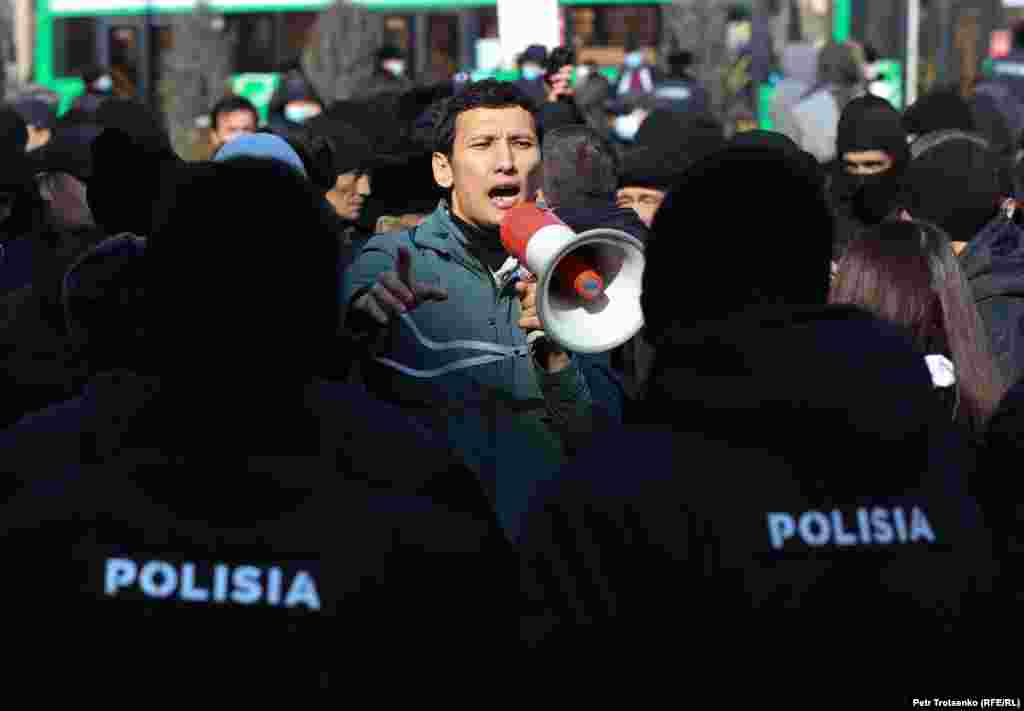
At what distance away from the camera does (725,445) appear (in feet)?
9.96

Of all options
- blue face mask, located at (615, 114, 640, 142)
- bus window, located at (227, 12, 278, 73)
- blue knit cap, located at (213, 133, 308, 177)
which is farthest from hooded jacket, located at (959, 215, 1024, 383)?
bus window, located at (227, 12, 278, 73)

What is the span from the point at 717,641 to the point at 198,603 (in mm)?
783

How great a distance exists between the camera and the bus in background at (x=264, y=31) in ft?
99.7

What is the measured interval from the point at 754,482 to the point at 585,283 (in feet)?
3.81

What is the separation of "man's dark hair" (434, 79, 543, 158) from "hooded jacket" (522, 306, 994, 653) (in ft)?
8.13

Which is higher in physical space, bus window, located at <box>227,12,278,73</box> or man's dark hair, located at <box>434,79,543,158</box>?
man's dark hair, located at <box>434,79,543,158</box>

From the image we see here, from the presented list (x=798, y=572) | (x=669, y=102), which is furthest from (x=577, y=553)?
(x=669, y=102)

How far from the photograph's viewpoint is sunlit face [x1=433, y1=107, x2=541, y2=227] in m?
5.28

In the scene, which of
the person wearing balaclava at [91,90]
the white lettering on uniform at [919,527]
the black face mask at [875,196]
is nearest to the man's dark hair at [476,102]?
the white lettering on uniform at [919,527]

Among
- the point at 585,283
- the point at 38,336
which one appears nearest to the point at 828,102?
the point at 38,336

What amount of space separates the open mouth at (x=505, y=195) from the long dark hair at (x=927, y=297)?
0.91 metres

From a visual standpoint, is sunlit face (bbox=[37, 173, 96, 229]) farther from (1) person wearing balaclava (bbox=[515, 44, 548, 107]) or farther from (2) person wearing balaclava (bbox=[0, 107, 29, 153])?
(1) person wearing balaclava (bbox=[515, 44, 548, 107])

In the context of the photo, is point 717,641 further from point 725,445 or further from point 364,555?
point 364,555

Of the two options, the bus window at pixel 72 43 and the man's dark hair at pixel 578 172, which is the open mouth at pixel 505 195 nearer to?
the man's dark hair at pixel 578 172
